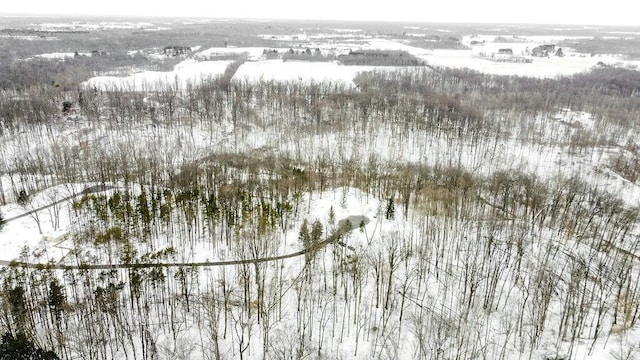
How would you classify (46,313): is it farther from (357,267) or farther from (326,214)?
(326,214)

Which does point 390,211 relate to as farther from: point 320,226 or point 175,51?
point 175,51

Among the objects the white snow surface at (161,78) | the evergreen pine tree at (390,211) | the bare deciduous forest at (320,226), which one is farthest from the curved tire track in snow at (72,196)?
the white snow surface at (161,78)

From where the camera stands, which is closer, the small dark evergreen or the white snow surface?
the small dark evergreen

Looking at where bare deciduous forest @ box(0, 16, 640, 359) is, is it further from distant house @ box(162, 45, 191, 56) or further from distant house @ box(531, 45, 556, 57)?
distant house @ box(531, 45, 556, 57)

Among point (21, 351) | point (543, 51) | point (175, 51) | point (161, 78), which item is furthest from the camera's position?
point (543, 51)

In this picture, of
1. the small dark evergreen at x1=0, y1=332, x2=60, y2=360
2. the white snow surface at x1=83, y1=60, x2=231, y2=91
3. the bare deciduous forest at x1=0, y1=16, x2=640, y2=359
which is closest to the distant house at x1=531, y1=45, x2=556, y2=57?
the bare deciduous forest at x1=0, y1=16, x2=640, y2=359

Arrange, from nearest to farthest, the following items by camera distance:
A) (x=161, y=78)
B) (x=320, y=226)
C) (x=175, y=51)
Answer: (x=320, y=226) < (x=161, y=78) < (x=175, y=51)

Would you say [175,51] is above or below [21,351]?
above

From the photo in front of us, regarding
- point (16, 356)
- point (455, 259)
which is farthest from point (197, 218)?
point (455, 259)

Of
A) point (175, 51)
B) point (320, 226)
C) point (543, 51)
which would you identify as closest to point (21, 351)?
point (320, 226)

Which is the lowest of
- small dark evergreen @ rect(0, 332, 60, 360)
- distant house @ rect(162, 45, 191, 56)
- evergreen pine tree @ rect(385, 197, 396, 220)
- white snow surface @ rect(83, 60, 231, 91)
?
small dark evergreen @ rect(0, 332, 60, 360)

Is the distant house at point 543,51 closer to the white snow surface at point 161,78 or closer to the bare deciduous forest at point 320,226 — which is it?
the bare deciduous forest at point 320,226
